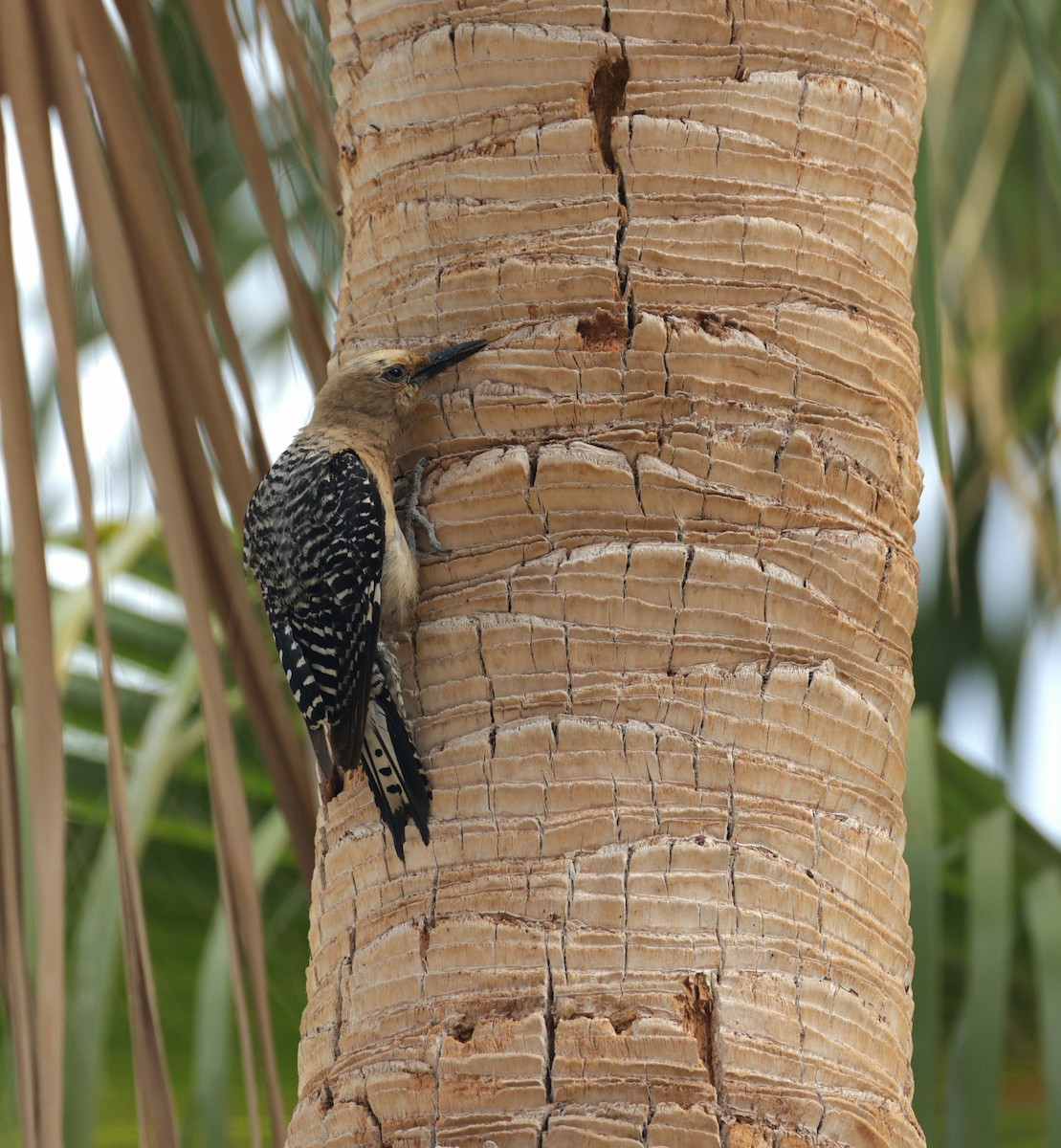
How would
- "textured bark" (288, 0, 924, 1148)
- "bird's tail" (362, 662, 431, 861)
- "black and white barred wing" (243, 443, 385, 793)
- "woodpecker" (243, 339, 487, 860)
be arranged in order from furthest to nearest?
1. "black and white barred wing" (243, 443, 385, 793)
2. "woodpecker" (243, 339, 487, 860)
3. "bird's tail" (362, 662, 431, 861)
4. "textured bark" (288, 0, 924, 1148)

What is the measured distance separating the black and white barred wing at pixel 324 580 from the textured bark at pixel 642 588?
21 cm

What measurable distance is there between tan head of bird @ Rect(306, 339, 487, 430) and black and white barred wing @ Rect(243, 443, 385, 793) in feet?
0.36

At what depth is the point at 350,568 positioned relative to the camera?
2.78 meters

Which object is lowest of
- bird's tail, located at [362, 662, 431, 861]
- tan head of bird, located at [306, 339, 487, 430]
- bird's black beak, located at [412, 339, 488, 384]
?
bird's tail, located at [362, 662, 431, 861]

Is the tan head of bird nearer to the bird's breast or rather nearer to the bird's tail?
the bird's breast

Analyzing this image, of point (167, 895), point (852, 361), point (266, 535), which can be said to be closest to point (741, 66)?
point (852, 361)

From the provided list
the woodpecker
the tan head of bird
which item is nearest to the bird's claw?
the woodpecker

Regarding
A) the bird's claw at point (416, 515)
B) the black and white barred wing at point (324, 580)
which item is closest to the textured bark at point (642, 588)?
the bird's claw at point (416, 515)

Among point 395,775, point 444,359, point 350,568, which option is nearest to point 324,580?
point 350,568

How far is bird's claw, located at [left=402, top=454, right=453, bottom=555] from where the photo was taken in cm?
237

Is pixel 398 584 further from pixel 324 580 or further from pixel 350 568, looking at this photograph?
pixel 324 580

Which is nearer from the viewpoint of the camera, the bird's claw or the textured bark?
the textured bark

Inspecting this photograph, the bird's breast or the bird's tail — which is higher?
the bird's breast

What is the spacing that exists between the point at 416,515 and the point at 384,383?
0.31 m
